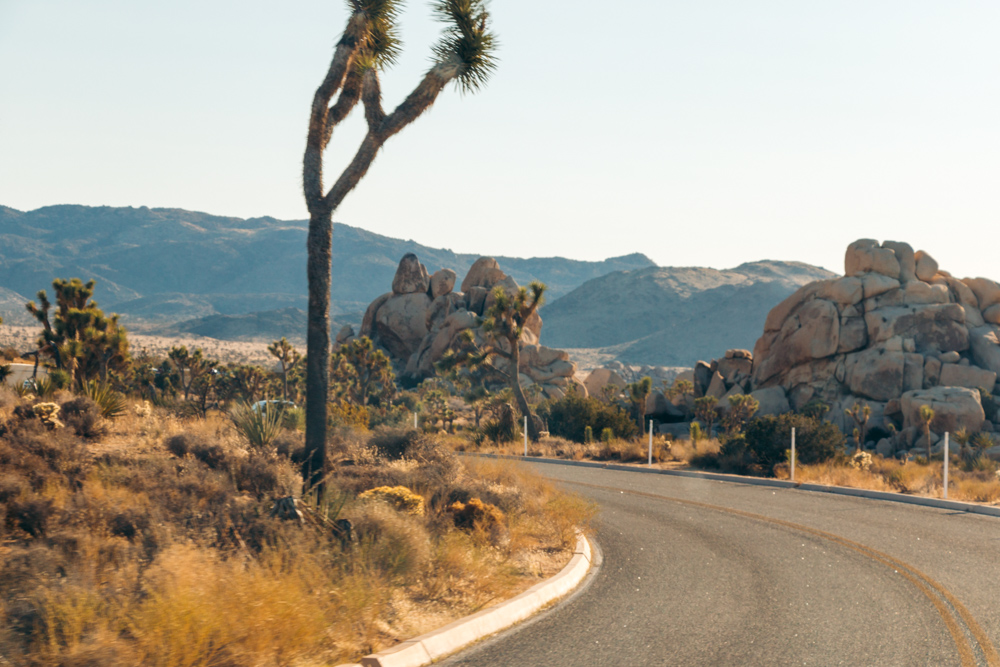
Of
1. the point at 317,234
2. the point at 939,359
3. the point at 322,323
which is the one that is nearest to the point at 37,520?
the point at 322,323

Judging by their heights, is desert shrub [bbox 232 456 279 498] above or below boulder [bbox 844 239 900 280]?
below

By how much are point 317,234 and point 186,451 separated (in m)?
3.87

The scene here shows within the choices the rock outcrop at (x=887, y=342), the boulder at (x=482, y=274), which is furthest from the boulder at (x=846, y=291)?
the boulder at (x=482, y=274)

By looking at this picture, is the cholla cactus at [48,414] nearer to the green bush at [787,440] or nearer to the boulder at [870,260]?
the green bush at [787,440]

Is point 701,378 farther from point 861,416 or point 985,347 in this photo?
point 985,347

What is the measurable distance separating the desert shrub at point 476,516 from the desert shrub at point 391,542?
170cm

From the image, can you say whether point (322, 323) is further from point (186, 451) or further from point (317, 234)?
point (186, 451)

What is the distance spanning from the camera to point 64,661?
5035 mm

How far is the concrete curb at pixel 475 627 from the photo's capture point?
6078mm

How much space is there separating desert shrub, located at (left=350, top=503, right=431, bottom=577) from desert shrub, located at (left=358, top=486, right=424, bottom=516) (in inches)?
52.5

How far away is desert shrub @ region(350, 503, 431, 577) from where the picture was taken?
789 cm

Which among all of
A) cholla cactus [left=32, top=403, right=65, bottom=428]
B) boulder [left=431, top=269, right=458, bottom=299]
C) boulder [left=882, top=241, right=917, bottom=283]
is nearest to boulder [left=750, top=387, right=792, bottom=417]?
boulder [left=882, top=241, right=917, bottom=283]

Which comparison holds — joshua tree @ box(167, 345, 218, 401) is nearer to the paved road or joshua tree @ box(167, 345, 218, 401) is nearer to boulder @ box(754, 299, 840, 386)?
boulder @ box(754, 299, 840, 386)

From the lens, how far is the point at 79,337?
2984cm
